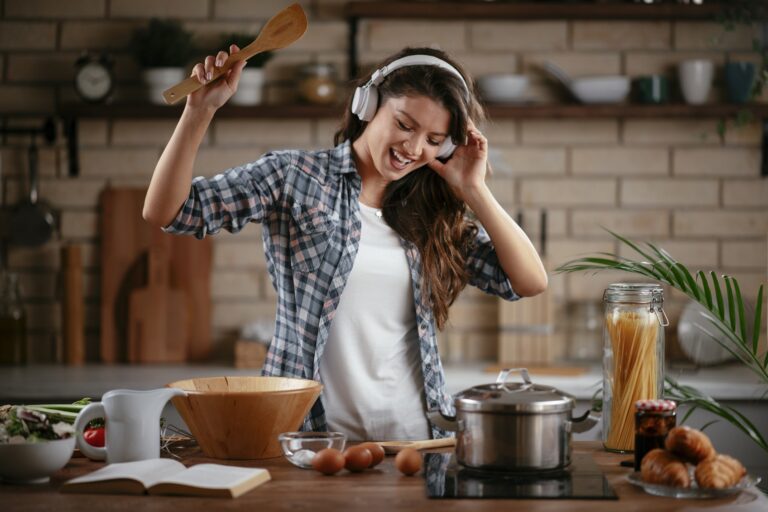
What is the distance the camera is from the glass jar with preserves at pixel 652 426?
1.55 meters

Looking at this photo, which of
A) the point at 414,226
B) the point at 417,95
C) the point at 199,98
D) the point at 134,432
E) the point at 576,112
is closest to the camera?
the point at 134,432

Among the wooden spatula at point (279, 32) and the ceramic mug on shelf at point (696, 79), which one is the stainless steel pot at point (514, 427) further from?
the ceramic mug on shelf at point (696, 79)

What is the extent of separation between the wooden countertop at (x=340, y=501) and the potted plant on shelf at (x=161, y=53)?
2.20 m

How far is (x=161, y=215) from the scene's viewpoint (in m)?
1.83

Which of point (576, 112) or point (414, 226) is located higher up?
point (576, 112)

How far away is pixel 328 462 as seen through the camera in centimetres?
155

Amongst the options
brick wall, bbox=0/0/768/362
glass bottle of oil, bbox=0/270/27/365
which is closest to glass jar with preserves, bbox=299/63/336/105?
brick wall, bbox=0/0/768/362

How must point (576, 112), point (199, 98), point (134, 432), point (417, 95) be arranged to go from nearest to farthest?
point (134, 432), point (199, 98), point (417, 95), point (576, 112)

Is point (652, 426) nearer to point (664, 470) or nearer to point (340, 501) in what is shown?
point (664, 470)

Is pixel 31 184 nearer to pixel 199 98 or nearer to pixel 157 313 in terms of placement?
pixel 157 313

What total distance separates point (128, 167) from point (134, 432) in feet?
7.34

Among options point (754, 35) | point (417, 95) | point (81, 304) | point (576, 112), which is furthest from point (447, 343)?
point (417, 95)

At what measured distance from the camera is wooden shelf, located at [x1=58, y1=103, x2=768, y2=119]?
3.49m

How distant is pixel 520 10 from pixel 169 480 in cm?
252
